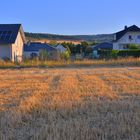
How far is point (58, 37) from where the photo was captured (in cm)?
16412

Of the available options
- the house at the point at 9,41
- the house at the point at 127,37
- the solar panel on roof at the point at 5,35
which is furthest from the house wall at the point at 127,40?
the solar panel on roof at the point at 5,35

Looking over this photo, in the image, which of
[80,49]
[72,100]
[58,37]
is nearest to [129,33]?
[80,49]

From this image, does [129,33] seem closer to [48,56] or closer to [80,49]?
[80,49]

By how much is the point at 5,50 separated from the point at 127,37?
3571 centimetres

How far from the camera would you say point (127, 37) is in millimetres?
79125

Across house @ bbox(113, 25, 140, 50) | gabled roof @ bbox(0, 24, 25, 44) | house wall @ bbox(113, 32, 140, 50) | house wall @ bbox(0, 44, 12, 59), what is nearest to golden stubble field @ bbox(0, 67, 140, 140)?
house wall @ bbox(0, 44, 12, 59)

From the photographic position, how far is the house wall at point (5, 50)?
4941 cm

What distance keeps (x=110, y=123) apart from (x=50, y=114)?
1671mm

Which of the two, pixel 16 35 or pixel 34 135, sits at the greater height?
pixel 16 35

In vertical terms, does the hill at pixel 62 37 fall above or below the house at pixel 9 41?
above

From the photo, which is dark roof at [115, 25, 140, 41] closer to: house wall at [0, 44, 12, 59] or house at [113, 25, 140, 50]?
house at [113, 25, 140, 50]

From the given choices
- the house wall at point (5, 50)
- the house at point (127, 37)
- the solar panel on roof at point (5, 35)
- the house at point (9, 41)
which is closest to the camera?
the house at point (9, 41)

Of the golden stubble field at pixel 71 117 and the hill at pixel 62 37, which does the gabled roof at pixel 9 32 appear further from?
the hill at pixel 62 37

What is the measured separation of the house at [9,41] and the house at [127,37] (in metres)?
30.7
